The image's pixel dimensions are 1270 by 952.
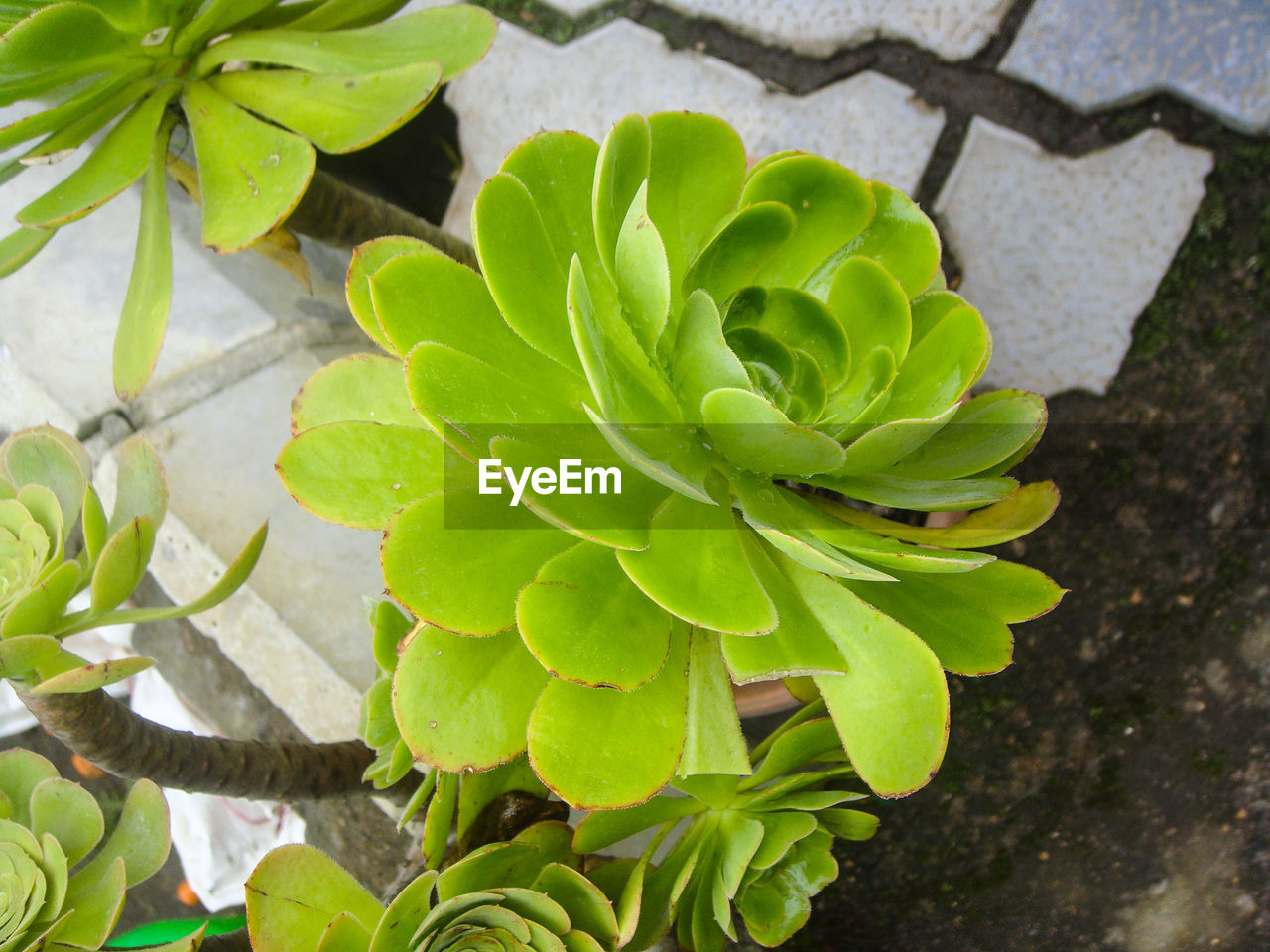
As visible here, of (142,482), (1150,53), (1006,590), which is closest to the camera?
(1006,590)

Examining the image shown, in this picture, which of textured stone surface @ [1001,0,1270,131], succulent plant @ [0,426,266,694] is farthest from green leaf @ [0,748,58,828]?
textured stone surface @ [1001,0,1270,131]

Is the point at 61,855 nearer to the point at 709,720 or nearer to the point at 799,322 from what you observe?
the point at 709,720

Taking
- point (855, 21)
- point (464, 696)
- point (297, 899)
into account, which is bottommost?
point (297, 899)

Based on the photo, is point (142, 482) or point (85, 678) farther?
point (142, 482)

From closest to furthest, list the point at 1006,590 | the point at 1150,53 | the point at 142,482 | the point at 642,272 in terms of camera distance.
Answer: the point at 642,272
the point at 1006,590
the point at 142,482
the point at 1150,53

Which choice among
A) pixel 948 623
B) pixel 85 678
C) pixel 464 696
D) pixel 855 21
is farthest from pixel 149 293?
pixel 855 21

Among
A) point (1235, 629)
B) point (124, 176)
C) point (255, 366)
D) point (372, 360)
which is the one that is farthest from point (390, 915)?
point (1235, 629)
